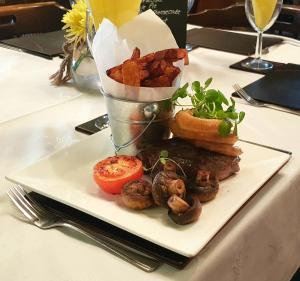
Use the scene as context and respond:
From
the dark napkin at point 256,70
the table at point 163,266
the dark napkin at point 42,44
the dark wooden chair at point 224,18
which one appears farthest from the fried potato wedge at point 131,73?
the dark wooden chair at point 224,18

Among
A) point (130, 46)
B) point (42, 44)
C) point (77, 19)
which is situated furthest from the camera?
point (42, 44)

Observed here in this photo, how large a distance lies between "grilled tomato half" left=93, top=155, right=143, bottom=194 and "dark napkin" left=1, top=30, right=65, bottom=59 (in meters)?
0.83

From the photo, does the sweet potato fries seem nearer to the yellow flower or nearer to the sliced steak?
the sliced steak

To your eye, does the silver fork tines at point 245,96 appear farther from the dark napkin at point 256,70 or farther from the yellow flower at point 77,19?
the yellow flower at point 77,19

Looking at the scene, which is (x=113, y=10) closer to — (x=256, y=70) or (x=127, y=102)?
(x=127, y=102)

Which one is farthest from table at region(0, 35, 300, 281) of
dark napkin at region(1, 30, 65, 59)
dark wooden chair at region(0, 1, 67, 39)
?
dark wooden chair at region(0, 1, 67, 39)

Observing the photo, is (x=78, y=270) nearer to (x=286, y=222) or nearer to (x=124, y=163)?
(x=124, y=163)

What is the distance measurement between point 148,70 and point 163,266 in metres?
0.26

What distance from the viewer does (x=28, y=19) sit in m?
1.82

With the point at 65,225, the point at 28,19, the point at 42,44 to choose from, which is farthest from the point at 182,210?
the point at 28,19

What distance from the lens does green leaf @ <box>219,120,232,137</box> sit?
58cm

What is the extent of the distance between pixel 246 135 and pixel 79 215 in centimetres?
37

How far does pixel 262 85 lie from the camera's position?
1041 millimetres

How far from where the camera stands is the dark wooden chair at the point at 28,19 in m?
1.75
